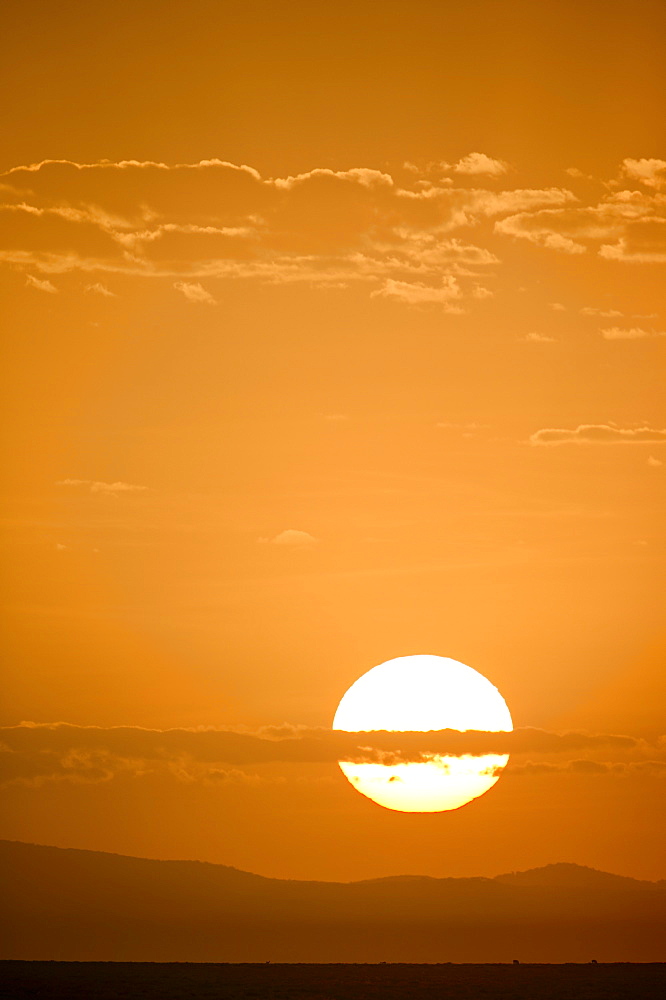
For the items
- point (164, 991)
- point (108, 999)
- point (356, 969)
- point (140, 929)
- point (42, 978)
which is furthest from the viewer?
point (140, 929)

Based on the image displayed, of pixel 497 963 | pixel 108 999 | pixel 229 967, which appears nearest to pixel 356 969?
pixel 229 967

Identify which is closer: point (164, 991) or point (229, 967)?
point (164, 991)

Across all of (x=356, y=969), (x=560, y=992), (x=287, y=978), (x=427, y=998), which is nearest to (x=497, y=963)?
(x=356, y=969)

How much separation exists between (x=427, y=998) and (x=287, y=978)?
28964mm

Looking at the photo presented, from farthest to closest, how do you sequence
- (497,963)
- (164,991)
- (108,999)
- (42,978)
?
(497,963) < (42,978) < (164,991) < (108,999)

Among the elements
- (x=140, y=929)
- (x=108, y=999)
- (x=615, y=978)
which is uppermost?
(x=140, y=929)

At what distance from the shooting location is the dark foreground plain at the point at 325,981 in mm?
102938

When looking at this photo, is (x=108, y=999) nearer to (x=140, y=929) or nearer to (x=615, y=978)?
(x=615, y=978)

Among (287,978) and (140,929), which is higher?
(140,929)

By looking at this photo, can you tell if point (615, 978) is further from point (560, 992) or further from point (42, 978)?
point (42, 978)

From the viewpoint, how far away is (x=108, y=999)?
97812 mm

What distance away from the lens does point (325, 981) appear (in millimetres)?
119438

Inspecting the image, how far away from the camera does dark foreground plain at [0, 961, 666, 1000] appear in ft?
338

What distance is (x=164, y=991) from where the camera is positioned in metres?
106
